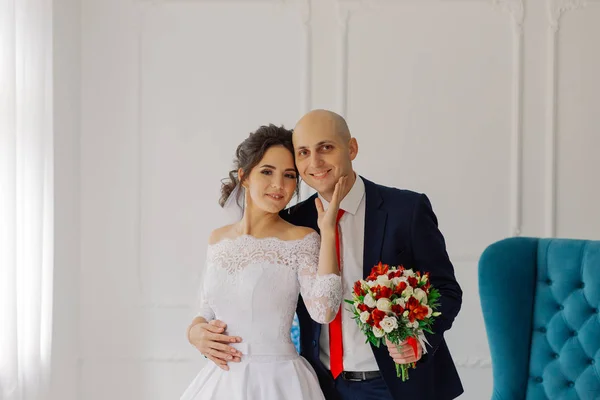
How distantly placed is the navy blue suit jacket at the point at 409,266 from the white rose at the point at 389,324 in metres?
0.37

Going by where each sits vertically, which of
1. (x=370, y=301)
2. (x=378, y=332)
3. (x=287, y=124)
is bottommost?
(x=378, y=332)

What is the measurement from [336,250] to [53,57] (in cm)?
282

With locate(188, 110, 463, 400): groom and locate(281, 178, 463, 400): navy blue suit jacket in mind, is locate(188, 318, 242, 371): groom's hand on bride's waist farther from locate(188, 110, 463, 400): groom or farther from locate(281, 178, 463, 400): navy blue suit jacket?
locate(281, 178, 463, 400): navy blue suit jacket

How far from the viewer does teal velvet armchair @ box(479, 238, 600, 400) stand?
2932mm

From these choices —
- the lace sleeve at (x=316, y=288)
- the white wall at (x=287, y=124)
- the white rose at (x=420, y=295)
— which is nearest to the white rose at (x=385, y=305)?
the white rose at (x=420, y=295)

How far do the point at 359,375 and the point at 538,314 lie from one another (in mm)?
894

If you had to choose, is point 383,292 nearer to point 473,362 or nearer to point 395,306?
point 395,306

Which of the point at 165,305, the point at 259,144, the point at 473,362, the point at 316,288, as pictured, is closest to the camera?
the point at 316,288

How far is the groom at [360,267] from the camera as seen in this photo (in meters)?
2.71

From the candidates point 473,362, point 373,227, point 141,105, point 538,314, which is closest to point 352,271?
point 373,227

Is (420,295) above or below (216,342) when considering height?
above

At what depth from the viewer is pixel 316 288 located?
2.59 meters

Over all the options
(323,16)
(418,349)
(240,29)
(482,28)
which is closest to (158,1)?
(240,29)

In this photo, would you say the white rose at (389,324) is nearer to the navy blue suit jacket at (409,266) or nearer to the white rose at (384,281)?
the white rose at (384,281)
